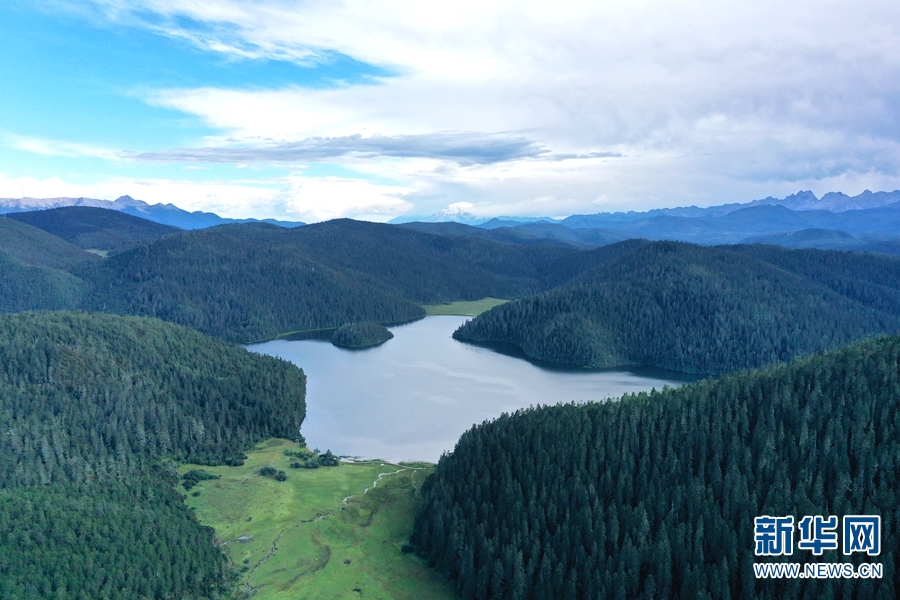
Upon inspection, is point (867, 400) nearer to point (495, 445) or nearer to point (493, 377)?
point (495, 445)

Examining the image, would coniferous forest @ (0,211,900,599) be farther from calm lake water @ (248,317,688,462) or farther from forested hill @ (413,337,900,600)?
calm lake water @ (248,317,688,462)

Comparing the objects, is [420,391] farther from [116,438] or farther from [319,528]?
[319,528]

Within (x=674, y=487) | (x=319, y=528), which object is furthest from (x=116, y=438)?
(x=674, y=487)

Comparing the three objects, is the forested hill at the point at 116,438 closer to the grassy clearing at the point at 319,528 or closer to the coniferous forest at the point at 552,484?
the coniferous forest at the point at 552,484

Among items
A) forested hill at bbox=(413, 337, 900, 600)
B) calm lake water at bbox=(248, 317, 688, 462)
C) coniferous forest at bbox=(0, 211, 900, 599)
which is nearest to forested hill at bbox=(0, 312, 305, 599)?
coniferous forest at bbox=(0, 211, 900, 599)

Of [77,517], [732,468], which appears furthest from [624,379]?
[77,517]

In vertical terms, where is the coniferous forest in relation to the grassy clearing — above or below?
above
